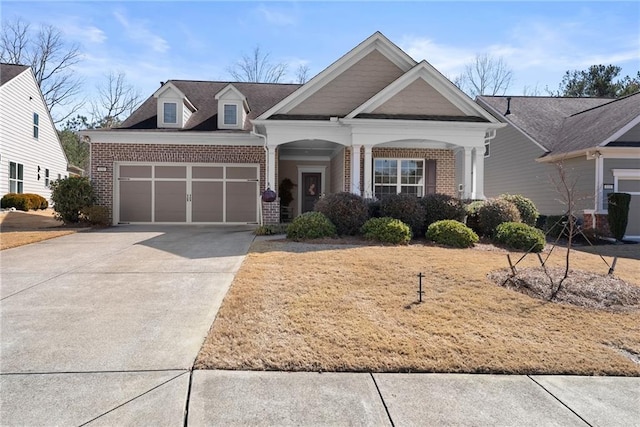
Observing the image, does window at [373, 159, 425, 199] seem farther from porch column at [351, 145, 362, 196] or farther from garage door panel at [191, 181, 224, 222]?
garage door panel at [191, 181, 224, 222]

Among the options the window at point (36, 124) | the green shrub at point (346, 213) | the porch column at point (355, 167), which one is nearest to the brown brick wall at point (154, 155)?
the porch column at point (355, 167)

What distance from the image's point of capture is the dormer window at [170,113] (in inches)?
602

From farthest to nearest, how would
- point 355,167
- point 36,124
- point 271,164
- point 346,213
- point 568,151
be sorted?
point 36,124 → point 568,151 → point 271,164 → point 355,167 → point 346,213

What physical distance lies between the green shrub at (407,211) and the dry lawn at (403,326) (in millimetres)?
3829

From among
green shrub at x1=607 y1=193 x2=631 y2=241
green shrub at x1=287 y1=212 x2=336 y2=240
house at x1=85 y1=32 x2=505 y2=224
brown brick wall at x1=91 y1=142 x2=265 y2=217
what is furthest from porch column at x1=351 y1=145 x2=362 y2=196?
green shrub at x1=607 y1=193 x2=631 y2=241

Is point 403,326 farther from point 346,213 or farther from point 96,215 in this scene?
point 96,215

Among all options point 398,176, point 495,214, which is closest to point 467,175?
point 495,214

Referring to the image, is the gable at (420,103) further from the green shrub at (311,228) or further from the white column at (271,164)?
the green shrub at (311,228)

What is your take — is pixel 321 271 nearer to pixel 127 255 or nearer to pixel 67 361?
pixel 67 361

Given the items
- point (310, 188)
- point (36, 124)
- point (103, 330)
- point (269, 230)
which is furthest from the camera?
point (36, 124)

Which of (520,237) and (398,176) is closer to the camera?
(520,237)

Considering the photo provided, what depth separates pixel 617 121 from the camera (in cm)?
1512

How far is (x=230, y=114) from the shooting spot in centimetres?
1555

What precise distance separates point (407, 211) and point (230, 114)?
27.6ft
